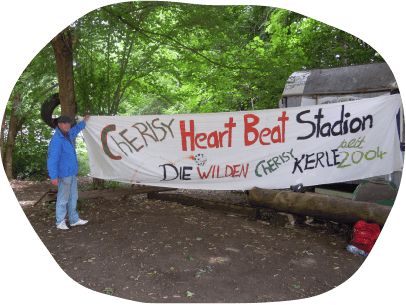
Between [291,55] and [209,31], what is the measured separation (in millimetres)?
1704

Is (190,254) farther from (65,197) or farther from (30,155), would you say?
(30,155)

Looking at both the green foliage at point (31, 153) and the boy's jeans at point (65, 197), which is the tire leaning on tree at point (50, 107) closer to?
the green foliage at point (31, 153)

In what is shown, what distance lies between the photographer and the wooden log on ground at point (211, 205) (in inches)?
247

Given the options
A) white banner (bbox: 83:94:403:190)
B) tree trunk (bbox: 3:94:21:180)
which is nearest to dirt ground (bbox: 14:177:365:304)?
tree trunk (bbox: 3:94:21:180)

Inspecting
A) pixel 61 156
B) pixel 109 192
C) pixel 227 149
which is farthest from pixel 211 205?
pixel 61 156

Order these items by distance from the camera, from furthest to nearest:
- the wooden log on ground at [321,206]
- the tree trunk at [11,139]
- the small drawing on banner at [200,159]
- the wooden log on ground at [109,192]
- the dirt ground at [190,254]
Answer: the wooden log on ground at [109,192] → the small drawing on banner at [200,159] → the wooden log on ground at [321,206] → the tree trunk at [11,139] → the dirt ground at [190,254]

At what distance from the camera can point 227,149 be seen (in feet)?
17.8

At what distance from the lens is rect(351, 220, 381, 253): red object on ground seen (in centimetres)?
425

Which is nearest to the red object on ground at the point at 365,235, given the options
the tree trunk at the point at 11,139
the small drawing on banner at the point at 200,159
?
the small drawing on banner at the point at 200,159

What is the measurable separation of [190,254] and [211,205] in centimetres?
262

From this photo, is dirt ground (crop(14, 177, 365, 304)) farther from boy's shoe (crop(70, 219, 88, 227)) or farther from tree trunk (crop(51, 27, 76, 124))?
tree trunk (crop(51, 27, 76, 124))

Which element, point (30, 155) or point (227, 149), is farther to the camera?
point (227, 149)

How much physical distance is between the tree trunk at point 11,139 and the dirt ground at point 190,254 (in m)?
0.35

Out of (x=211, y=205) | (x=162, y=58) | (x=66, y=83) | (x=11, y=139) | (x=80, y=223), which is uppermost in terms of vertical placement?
(x=162, y=58)
